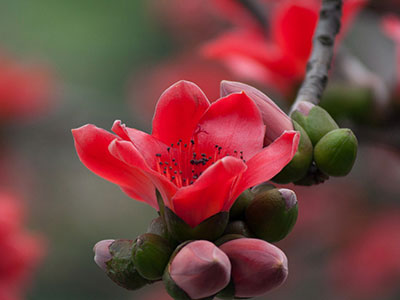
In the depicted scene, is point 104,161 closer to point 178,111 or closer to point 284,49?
point 178,111

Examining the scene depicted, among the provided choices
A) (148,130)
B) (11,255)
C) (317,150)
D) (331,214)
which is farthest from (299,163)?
(148,130)

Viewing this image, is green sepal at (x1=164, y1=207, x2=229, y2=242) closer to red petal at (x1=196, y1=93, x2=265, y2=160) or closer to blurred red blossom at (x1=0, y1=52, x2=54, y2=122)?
red petal at (x1=196, y1=93, x2=265, y2=160)

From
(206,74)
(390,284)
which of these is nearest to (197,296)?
(390,284)

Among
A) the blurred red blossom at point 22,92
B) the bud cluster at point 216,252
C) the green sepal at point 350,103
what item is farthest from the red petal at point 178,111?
the blurred red blossom at point 22,92

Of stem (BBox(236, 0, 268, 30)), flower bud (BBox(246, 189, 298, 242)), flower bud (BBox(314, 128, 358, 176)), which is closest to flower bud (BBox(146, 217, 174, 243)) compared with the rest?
flower bud (BBox(246, 189, 298, 242))

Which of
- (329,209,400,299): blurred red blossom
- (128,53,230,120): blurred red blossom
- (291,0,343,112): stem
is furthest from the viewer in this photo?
(128,53,230,120): blurred red blossom

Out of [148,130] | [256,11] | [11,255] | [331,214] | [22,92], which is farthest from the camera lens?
[148,130]

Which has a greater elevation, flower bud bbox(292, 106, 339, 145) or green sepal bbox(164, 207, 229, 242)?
flower bud bbox(292, 106, 339, 145)
